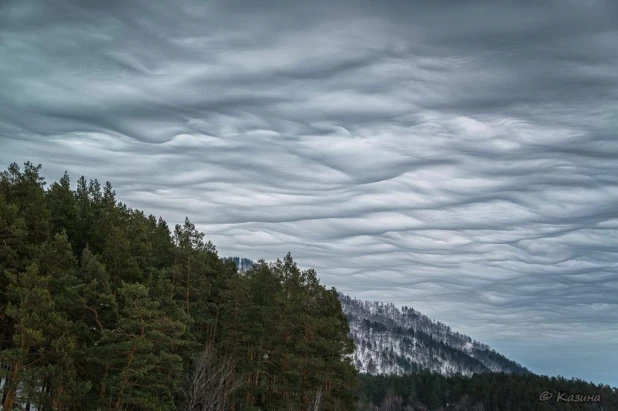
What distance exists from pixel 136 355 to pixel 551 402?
523 ft

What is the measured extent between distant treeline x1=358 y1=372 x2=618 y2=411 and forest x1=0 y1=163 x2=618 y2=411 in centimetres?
11566

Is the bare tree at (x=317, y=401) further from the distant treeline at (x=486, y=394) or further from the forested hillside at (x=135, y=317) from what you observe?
the distant treeline at (x=486, y=394)

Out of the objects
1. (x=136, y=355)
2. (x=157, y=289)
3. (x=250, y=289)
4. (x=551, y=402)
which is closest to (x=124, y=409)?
(x=136, y=355)

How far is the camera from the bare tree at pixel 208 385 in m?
45.3

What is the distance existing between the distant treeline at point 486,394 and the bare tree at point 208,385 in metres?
121

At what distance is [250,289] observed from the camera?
63.7 m

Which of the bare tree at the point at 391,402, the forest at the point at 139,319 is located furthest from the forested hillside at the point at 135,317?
the bare tree at the point at 391,402

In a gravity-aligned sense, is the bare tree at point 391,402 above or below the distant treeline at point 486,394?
below

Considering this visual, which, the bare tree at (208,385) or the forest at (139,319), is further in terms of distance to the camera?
the bare tree at (208,385)

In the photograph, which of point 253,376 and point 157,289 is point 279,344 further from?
point 157,289

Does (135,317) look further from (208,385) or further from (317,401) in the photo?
(317,401)

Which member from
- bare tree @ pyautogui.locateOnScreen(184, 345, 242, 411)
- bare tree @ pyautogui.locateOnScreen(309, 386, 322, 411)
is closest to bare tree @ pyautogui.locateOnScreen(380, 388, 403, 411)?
bare tree @ pyautogui.locateOnScreen(184, 345, 242, 411)

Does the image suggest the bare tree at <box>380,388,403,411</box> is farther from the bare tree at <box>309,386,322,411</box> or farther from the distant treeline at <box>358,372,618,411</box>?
the bare tree at <box>309,386,322,411</box>

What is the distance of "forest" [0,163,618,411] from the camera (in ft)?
123
